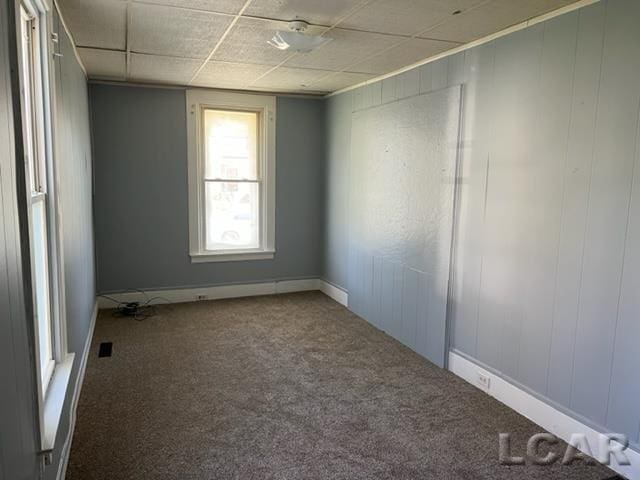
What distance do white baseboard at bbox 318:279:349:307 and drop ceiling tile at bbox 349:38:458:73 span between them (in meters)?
2.36

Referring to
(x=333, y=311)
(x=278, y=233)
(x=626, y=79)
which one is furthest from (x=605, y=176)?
(x=278, y=233)

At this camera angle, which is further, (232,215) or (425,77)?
(232,215)

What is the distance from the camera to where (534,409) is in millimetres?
2797

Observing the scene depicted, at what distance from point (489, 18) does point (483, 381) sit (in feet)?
7.42

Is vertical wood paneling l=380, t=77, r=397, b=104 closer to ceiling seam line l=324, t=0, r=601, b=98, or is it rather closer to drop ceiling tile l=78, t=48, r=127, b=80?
ceiling seam line l=324, t=0, r=601, b=98

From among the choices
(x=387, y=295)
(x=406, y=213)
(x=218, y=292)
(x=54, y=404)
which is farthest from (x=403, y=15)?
(x=218, y=292)

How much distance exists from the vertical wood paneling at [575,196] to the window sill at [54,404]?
2.48 m

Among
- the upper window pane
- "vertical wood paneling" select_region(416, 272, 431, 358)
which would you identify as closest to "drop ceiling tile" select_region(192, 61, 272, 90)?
the upper window pane

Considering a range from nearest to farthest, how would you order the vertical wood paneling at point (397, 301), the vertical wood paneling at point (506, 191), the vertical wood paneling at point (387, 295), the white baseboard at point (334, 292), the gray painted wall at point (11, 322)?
the gray painted wall at point (11, 322), the vertical wood paneling at point (506, 191), the vertical wood paneling at point (397, 301), the vertical wood paneling at point (387, 295), the white baseboard at point (334, 292)

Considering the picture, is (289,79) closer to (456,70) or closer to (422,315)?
(456,70)

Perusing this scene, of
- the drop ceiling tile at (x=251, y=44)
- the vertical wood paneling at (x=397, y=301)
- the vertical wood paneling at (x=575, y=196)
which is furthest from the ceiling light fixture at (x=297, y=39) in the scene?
the vertical wood paneling at (x=397, y=301)

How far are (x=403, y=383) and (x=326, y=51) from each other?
2.43m

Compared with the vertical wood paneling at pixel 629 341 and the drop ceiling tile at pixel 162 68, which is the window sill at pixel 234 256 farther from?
the vertical wood paneling at pixel 629 341

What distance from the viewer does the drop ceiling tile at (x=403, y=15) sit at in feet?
8.03
